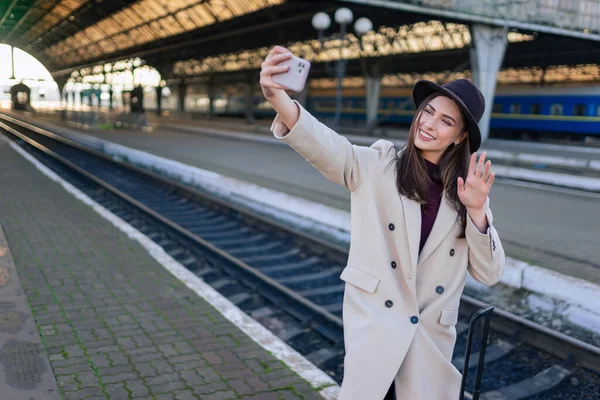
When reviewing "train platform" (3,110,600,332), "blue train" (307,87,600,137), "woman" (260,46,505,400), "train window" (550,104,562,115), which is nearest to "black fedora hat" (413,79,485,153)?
"woman" (260,46,505,400)

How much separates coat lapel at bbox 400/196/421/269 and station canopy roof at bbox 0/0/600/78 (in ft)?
56.7

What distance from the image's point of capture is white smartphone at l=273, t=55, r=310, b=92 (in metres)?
1.82

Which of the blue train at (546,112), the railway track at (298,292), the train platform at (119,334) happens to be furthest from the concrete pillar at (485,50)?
the train platform at (119,334)

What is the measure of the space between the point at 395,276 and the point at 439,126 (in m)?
0.56

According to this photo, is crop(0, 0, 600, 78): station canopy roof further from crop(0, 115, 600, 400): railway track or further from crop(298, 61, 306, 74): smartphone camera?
crop(298, 61, 306, 74): smartphone camera

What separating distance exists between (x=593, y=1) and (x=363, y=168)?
26629mm

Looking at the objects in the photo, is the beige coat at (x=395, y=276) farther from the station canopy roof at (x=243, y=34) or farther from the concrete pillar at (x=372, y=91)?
the concrete pillar at (x=372, y=91)

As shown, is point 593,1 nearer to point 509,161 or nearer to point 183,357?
point 509,161

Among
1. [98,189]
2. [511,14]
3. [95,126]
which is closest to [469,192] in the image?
[98,189]

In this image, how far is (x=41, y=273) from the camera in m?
6.34

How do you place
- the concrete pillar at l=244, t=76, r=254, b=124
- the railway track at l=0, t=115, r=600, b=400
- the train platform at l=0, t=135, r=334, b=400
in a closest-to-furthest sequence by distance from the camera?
the train platform at l=0, t=135, r=334, b=400 → the railway track at l=0, t=115, r=600, b=400 → the concrete pillar at l=244, t=76, r=254, b=124

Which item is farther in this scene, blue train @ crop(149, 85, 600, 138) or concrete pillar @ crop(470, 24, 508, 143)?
blue train @ crop(149, 85, 600, 138)

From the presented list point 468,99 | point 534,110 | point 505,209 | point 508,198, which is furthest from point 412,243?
point 534,110

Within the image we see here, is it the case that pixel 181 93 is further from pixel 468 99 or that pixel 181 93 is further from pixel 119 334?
pixel 468 99
